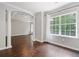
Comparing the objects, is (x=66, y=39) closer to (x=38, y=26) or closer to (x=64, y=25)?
(x=64, y=25)

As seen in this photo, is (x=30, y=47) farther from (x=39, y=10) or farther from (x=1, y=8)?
(x=1, y=8)

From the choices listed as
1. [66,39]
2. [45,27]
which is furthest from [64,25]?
[45,27]

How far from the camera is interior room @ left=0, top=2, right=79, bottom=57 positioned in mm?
2457

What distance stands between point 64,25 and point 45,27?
818 mm

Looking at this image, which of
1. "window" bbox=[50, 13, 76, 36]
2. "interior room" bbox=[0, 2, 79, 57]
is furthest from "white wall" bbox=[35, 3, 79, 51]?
"window" bbox=[50, 13, 76, 36]

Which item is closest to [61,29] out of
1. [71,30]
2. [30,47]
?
[71,30]

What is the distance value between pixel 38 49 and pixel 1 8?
1875mm

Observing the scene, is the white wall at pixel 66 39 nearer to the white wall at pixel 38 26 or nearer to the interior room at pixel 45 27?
the interior room at pixel 45 27

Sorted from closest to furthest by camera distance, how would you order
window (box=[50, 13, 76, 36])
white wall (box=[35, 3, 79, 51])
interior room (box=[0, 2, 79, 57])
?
1. interior room (box=[0, 2, 79, 57])
2. white wall (box=[35, 3, 79, 51])
3. window (box=[50, 13, 76, 36])

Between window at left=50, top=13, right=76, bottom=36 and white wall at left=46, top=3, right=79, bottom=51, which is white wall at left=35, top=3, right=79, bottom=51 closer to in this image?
white wall at left=46, top=3, right=79, bottom=51

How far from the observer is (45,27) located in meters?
2.74

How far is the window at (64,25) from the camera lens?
9.12ft

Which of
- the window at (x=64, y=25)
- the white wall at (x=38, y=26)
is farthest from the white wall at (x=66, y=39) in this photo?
the white wall at (x=38, y=26)

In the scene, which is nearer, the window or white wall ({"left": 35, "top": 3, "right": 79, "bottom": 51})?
white wall ({"left": 35, "top": 3, "right": 79, "bottom": 51})
